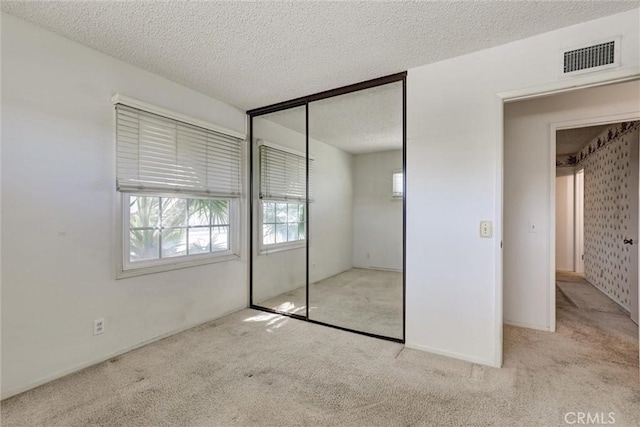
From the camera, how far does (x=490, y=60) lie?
7.45 ft

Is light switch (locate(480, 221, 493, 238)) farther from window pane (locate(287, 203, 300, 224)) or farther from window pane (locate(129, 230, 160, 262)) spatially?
window pane (locate(129, 230, 160, 262))

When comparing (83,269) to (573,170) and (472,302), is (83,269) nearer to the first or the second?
(472,302)

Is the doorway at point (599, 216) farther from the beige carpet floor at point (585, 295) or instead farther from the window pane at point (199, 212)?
the window pane at point (199, 212)

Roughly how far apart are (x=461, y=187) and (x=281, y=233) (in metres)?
2.18

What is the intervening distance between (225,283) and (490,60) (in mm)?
3284

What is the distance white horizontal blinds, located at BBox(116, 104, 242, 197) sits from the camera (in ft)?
8.12

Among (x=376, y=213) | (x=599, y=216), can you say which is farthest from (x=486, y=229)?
(x=599, y=216)

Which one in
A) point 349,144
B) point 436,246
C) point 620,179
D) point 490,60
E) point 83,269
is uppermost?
point 490,60

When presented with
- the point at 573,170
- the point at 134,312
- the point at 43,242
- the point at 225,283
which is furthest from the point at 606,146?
the point at 43,242

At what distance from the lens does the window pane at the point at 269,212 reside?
147 inches

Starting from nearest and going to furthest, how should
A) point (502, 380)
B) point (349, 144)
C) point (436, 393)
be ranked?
point (436, 393)
point (502, 380)
point (349, 144)

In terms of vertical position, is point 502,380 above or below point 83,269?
below

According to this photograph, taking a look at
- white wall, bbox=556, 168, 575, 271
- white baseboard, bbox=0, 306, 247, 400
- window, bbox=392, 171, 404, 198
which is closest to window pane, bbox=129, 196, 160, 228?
white baseboard, bbox=0, 306, 247, 400

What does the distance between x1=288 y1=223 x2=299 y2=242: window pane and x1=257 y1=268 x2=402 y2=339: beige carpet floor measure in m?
0.61
